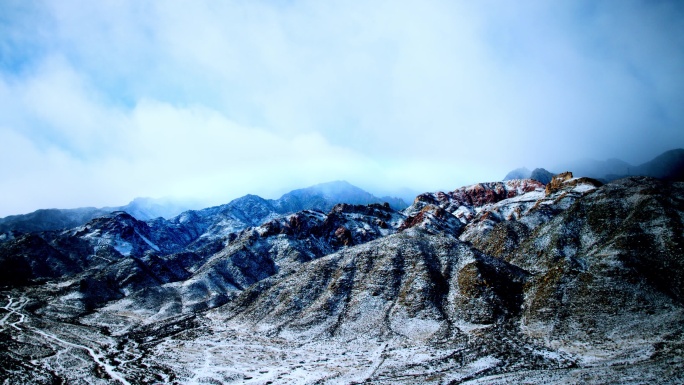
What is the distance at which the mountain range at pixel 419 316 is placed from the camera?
45562mm

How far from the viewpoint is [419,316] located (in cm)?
6744

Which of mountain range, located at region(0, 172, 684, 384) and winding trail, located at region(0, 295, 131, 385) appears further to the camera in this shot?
winding trail, located at region(0, 295, 131, 385)

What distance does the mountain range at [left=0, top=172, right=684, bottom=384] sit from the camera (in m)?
45.6

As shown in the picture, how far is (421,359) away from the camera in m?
50.2

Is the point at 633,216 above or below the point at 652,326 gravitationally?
above

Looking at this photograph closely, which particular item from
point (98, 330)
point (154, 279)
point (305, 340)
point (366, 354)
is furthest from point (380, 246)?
point (154, 279)

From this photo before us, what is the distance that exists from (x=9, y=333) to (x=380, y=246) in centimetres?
8119

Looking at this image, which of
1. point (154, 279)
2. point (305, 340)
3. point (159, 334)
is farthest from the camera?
point (154, 279)

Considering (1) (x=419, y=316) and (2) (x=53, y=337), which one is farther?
(2) (x=53, y=337)

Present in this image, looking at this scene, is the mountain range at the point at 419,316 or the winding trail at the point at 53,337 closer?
the mountain range at the point at 419,316

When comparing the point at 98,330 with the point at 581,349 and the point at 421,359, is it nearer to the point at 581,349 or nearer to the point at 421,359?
the point at 421,359

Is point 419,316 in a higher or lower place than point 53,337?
lower

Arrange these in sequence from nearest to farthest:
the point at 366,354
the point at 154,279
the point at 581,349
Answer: the point at 581,349 < the point at 366,354 < the point at 154,279

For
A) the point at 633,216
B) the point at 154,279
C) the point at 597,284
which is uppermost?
the point at 633,216
